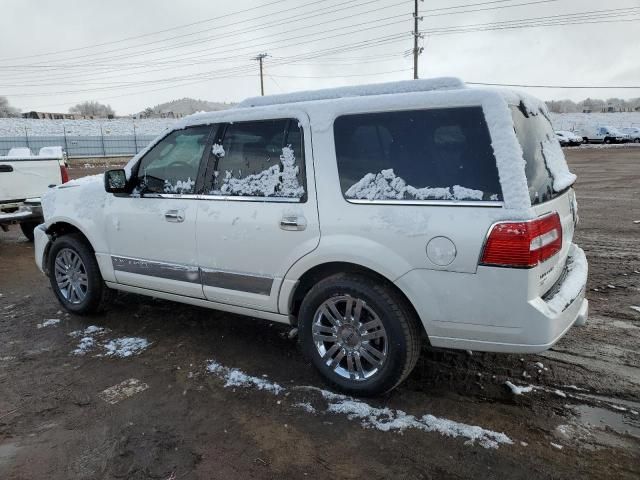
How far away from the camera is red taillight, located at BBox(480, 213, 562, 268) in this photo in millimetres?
2699

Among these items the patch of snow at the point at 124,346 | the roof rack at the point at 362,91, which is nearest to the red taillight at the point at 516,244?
the roof rack at the point at 362,91

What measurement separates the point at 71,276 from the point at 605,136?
5193 cm

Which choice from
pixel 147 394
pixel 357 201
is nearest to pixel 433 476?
pixel 357 201

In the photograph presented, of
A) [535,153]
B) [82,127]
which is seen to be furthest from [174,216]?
[82,127]

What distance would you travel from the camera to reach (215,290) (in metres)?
3.94

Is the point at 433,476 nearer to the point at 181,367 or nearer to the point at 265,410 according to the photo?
the point at 265,410

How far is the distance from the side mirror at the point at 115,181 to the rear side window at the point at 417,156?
2078mm

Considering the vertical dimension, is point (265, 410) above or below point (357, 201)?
below

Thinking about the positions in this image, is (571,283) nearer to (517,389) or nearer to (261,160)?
(517,389)

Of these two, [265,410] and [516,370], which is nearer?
[265,410]

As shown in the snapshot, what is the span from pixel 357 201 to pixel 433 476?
5.32 ft

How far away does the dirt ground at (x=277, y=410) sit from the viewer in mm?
2695

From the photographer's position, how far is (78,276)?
195 inches

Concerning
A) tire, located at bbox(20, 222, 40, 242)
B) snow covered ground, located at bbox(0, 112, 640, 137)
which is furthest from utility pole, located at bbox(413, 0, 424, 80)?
tire, located at bbox(20, 222, 40, 242)
